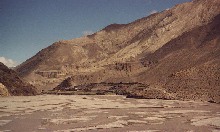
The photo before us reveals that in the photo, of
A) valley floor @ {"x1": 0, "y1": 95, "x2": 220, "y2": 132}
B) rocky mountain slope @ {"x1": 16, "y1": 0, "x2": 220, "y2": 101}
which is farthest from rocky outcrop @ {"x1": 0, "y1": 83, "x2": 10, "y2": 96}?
rocky mountain slope @ {"x1": 16, "y1": 0, "x2": 220, "y2": 101}

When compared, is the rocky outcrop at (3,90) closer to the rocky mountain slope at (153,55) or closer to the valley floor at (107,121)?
the valley floor at (107,121)

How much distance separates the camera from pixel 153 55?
61.1 metres

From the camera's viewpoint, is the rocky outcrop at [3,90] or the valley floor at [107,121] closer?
the valley floor at [107,121]

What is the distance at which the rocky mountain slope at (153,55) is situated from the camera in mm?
37850

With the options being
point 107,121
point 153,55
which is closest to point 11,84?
point 107,121

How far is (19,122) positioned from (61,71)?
5680 centimetres

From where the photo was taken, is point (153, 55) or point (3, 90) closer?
point (3, 90)

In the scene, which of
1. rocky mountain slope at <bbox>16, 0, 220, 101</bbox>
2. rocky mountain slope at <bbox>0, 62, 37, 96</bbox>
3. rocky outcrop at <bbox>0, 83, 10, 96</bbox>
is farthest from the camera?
rocky mountain slope at <bbox>16, 0, 220, 101</bbox>

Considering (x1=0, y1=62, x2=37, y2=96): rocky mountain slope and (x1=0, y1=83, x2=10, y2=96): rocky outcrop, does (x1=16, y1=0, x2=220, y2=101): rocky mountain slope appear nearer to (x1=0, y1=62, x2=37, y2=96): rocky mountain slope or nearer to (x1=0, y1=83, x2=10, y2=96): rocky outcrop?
(x1=0, y1=62, x2=37, y2=96): rocky mountain slope

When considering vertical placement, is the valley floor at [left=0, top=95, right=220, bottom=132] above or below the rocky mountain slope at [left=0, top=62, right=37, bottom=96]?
below

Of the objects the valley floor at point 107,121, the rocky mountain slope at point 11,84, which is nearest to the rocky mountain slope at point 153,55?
the rocky mountain slope at point 11,84

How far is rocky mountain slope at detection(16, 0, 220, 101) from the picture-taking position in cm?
3785

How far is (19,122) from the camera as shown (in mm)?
14641

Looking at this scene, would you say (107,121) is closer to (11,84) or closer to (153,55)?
(11,84)
